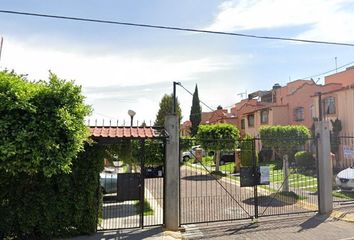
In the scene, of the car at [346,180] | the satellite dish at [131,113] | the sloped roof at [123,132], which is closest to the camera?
the sloped roof at [123,132]

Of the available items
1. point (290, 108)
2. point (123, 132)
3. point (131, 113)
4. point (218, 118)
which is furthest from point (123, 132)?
point (218, 118)

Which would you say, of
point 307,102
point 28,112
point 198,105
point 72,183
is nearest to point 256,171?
point 72,183

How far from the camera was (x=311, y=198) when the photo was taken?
1416 cm

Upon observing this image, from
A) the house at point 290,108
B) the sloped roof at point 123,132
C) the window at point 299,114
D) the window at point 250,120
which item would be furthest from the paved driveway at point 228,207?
the window at point 250,120

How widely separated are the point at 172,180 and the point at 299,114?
1082 inches

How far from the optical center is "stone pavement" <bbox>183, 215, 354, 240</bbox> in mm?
8727

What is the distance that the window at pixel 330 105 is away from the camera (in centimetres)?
2572

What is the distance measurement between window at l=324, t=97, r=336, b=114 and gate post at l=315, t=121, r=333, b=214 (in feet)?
51.6

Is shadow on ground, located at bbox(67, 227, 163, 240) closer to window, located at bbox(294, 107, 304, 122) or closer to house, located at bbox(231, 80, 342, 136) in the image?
house, located at bbox(231, 80, 342, 136)

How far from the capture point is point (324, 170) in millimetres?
11391

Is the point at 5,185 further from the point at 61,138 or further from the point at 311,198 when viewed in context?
the point at 311,198

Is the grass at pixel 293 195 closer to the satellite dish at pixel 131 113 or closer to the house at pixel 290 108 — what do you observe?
the satellite dish at pixel 131 113

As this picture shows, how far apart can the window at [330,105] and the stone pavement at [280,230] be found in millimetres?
17142

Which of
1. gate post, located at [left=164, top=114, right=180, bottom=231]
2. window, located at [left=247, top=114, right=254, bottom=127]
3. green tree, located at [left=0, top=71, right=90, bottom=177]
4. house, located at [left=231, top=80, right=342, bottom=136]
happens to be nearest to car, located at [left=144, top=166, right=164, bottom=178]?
gate post, located at [left=164, top=114, right=180, bottom=231]
